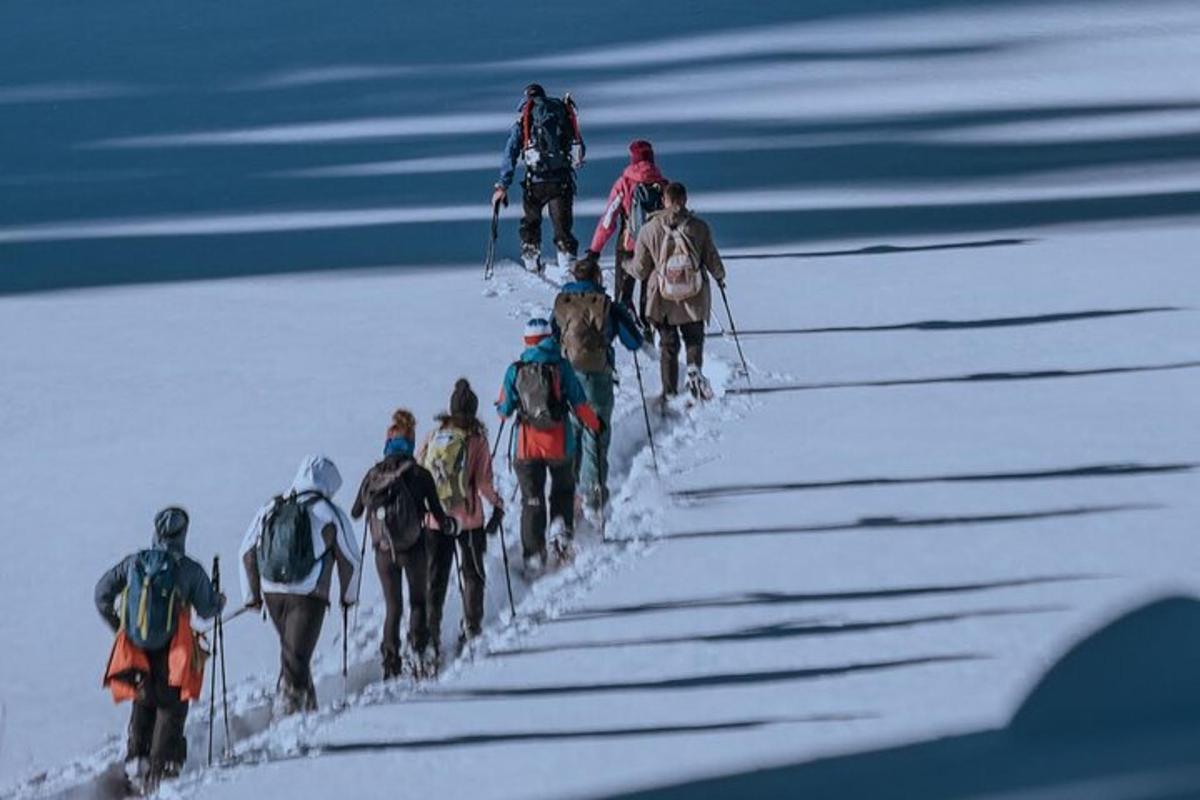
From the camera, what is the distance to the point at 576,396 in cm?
988

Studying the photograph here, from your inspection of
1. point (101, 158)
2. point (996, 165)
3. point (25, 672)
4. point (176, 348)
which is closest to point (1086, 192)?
point (996, 165)

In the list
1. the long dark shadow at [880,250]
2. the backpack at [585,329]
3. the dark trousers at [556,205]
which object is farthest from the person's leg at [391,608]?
the long dark shadow at [880,250]

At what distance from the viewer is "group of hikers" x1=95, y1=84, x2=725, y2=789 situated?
8.27 meters

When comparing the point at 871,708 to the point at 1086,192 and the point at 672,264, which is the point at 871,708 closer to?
the point at 672,264

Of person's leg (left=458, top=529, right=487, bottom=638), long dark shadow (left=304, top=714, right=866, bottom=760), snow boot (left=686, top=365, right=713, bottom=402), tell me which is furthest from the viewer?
snow boot (left=686, top=365, right=713, bottom=402)

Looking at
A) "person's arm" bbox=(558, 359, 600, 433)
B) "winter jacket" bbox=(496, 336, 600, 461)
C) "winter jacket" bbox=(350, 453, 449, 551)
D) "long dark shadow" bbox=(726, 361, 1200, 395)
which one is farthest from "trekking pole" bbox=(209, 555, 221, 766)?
"long dark shadow" bbox=(726, 361, 1200, 395)

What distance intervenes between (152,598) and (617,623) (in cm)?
201

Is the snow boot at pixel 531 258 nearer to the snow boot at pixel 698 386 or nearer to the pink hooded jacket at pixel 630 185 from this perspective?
the pink hooded jacket at pixel 630 185

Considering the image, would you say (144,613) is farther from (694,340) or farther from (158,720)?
(694,340)

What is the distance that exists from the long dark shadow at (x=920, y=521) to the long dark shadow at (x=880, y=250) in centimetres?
784

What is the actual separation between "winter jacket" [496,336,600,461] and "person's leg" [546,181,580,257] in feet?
19.5

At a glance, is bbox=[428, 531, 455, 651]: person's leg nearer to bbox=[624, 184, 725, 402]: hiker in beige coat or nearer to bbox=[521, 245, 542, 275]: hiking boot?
bbox=[624, 184, 725, 402]: hiker in beige coat

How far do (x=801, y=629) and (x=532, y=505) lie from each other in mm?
1599

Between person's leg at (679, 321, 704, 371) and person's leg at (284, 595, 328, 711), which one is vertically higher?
person's leg at (679, 321, 704, 371)
